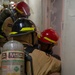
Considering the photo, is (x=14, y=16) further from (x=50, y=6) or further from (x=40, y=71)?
(x=40, y=71)

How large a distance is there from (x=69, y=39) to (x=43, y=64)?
0.36 meters

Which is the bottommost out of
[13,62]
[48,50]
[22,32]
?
[48,50]

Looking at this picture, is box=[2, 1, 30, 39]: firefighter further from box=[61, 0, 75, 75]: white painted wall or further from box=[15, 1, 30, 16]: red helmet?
box=[61, 0, 75, 75]: white painted wall

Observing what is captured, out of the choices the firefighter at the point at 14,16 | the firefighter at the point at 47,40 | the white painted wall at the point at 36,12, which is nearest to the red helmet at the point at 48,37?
the firefighter at the point at 47,40

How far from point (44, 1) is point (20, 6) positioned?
0.44 m

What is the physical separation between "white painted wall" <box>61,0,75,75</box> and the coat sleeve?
183 millimetres

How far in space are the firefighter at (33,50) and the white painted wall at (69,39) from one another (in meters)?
0.20

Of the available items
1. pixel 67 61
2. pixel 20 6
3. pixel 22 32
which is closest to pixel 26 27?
pixel 22 32

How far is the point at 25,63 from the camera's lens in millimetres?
1571

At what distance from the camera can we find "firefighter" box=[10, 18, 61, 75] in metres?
1.70

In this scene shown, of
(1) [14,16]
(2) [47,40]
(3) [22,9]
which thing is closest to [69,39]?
(2) [47,40]

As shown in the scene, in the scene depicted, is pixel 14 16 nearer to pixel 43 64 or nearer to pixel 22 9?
pixel 22 9

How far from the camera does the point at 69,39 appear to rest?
153 centimetres

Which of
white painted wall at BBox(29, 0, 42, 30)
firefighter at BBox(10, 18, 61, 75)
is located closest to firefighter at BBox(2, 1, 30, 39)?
white painted wall at BBox(29, 0, 42, 30)
